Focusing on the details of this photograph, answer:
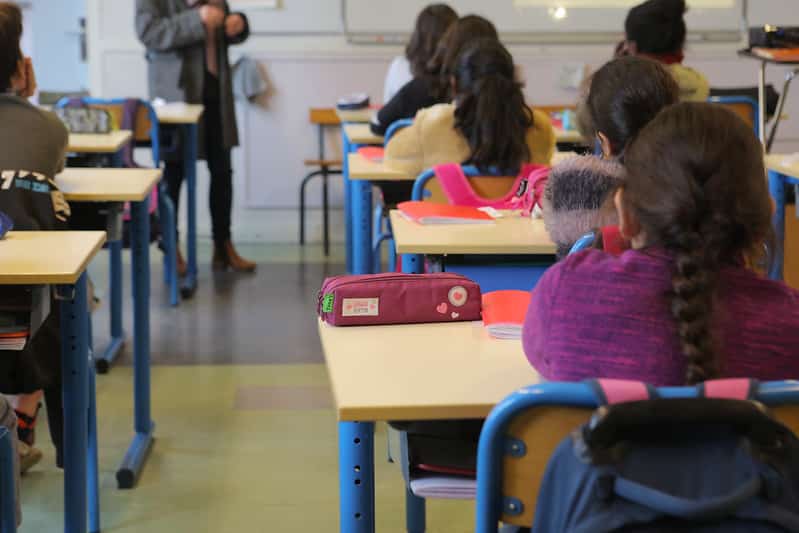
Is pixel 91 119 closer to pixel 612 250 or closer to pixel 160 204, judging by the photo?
pixel 160 204

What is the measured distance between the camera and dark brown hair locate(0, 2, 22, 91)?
2.90 m

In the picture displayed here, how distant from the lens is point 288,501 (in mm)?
2957

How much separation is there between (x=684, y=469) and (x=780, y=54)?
9.21 ft

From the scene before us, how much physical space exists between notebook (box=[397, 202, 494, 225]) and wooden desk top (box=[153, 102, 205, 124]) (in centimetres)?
238

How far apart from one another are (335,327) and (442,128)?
69.8 inches

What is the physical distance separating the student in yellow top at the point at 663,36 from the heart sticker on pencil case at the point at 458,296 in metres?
2.43

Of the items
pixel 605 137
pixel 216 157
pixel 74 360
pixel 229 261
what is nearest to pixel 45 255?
pixel 74 360

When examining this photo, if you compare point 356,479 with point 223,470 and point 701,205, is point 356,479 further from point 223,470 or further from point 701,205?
point 223,470

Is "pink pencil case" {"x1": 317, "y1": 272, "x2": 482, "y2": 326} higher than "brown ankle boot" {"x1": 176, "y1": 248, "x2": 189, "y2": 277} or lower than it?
higher

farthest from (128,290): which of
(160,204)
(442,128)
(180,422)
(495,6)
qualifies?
(495,6)

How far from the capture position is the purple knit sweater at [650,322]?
1.45 meters

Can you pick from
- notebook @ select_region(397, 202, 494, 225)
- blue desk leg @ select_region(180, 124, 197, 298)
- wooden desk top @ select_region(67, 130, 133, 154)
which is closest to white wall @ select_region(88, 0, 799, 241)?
blue desk leg @ select_region(180, 124, 197, 298)

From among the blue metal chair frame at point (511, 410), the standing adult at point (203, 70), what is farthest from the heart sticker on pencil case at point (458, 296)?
the standing adult at point (203, 70)

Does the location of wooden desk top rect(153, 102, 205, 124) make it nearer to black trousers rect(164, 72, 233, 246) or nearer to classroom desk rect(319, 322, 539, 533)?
black trousers rect(164, 72, 233, 246)
